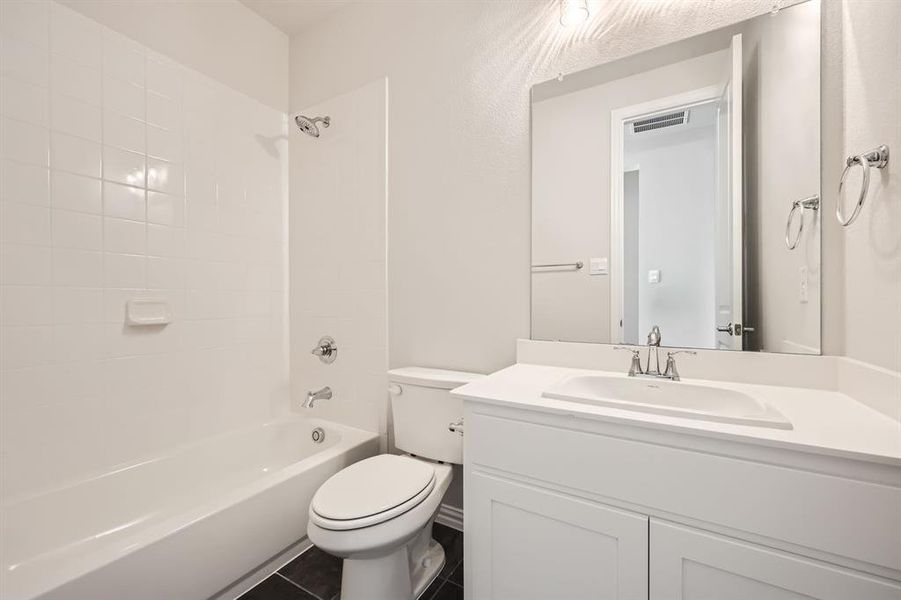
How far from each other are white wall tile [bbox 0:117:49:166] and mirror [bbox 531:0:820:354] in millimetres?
1827

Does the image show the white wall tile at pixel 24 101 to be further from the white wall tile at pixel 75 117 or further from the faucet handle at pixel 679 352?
the faucet handle at pixel 679 352

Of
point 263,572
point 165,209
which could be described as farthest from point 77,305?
point 263,572

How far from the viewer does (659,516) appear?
86cm

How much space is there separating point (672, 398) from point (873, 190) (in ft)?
2.35

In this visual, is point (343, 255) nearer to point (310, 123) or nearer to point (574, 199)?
point (310, 123)

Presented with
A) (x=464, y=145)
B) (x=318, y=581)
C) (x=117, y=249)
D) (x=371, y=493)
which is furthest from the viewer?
(x=464, y=145)

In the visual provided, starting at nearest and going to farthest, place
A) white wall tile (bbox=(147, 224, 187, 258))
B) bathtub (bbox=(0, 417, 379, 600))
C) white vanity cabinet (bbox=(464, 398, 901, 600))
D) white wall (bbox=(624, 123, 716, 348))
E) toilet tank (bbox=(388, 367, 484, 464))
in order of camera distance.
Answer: white vanity cabinet (bbox=(464, 398, 901, 600))
bathtub (bbox=(0, 417, 379, 600))
white wall (bbox=(624, 123, 716, 348))
toilet tank (bbox=(388, 367, 484, 464))
white wall tile (bbox=(147, 224, 187, 258))

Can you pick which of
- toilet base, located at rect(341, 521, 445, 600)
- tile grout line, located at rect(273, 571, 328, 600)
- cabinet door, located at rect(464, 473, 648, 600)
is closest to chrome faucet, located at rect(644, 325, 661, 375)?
cabinet door, located at rect(464, 473, 648, 600)

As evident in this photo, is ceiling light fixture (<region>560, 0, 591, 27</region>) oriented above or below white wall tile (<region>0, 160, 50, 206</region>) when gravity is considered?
above

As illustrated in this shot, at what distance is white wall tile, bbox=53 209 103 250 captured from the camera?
1.41 meters

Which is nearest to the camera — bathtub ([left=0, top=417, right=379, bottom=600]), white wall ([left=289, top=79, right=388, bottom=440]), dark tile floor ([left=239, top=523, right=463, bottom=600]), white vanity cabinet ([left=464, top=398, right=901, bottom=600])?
white vanity cabinet ([left=464, top=398, right=901, bottom=600])

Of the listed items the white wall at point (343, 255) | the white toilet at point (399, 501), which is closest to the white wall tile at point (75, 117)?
the white wall at point (343, 255)

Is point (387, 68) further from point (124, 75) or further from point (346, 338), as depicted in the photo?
point (346, 338)

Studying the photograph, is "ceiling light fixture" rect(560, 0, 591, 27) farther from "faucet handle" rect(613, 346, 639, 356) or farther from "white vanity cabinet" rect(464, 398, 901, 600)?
"white vanity cabinet" rect(464, 398, 901, 600)
